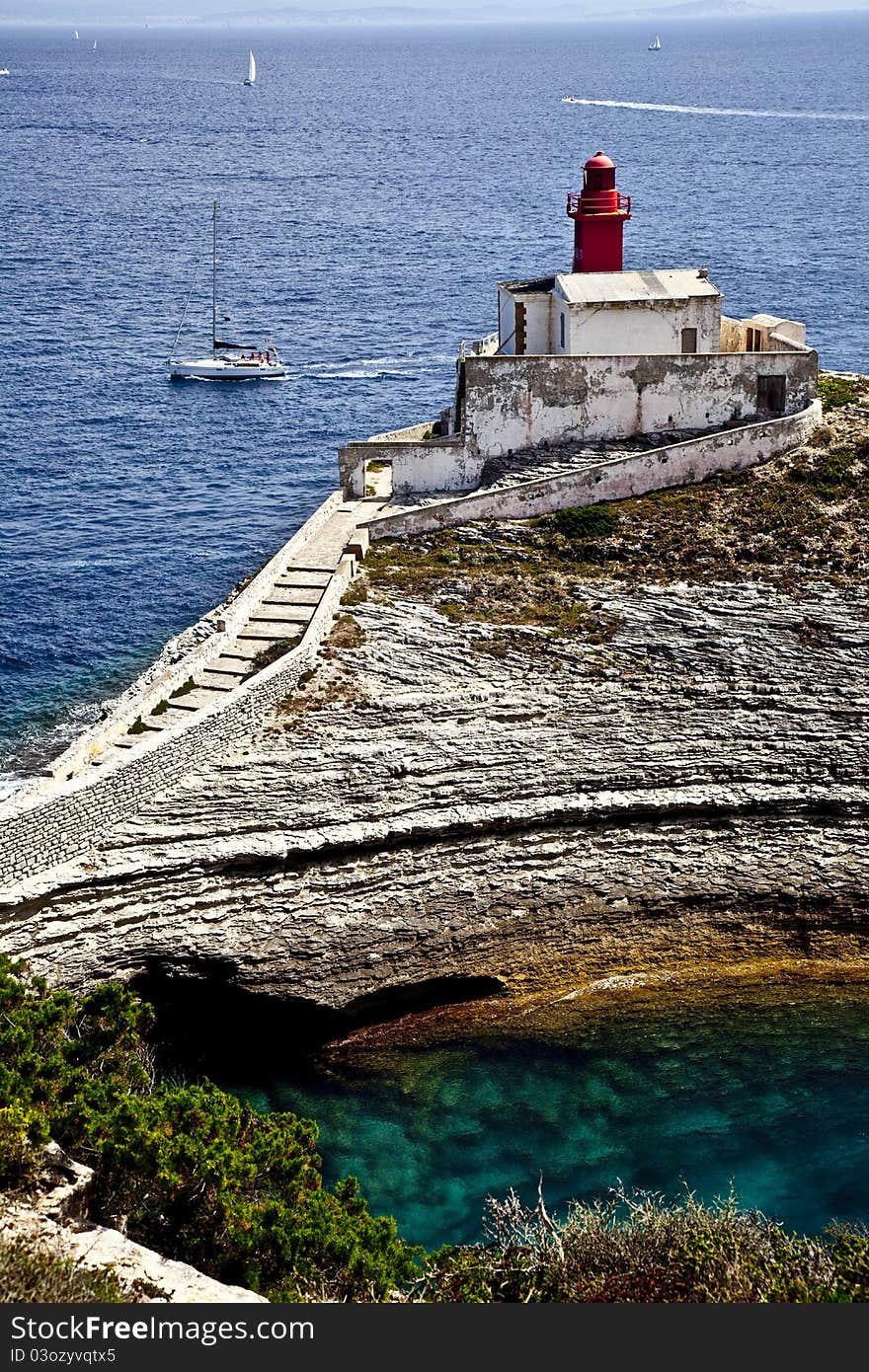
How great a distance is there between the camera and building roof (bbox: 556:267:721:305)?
166 ft

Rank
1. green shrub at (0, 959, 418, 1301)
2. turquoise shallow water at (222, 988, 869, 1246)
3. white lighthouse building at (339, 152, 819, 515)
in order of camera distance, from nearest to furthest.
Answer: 1. green shrub at (0, 959, 418, 1301)
2. turquoise shallow water at (222, 988, 869, 1246)
3. white lighthouse building at (339, 152, 819, 515)

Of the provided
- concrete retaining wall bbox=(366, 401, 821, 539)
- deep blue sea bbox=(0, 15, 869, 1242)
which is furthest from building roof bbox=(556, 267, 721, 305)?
deep blue sea bbox=(0, 15, 869, 1242)

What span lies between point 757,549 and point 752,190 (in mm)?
119330

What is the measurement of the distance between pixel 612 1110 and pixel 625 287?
95.5ft

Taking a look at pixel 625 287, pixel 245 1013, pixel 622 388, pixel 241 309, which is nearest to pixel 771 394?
pixel 622 388

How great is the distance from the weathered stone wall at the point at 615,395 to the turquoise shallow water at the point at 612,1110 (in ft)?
67.7

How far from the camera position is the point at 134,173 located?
Result: 174 m

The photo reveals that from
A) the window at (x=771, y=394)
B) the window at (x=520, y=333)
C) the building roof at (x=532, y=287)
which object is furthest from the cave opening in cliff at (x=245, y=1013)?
the building roof at (x=532, y=287)

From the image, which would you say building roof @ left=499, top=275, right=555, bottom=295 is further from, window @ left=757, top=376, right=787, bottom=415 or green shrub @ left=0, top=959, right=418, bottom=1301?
green shrub @ left=0, top=959, right=418, bottom=1301

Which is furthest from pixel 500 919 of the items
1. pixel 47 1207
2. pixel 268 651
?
pixel 47 1207

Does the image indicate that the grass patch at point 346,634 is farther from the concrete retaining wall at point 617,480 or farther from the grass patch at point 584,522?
the grass patch at point 584,522

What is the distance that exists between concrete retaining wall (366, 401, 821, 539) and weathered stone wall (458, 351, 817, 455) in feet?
5.30

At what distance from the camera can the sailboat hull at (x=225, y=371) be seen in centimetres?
9312

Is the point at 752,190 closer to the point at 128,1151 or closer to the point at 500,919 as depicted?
the point at 500,919
